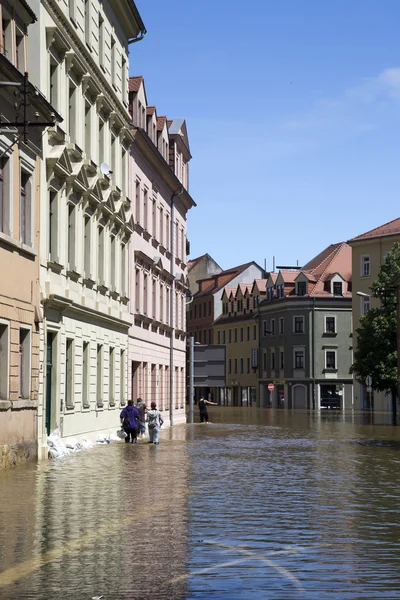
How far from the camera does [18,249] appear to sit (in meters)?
24.7

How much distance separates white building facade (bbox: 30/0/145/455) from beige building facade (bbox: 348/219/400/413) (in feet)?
189

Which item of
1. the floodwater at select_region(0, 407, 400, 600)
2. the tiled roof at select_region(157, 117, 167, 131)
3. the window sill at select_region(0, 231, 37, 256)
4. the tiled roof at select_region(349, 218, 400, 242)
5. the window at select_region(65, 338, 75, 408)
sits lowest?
the floodwater at select_region(0, 407, 400, 600)

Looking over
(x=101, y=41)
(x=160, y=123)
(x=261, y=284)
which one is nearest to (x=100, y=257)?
(x=101, y=41)

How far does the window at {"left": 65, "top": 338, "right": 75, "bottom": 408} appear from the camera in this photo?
31391 mm

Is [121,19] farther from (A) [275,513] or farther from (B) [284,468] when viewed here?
(A) [275,513]

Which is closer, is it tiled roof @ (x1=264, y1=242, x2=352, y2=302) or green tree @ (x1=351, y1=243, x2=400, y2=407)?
green tree @ (x1=351, y1=243, x2=400, y2=407)

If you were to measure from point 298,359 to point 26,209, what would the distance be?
8655 cm

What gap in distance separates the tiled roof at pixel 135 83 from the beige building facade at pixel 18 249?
19.9 meters

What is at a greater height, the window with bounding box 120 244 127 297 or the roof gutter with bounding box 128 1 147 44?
the roof gutter with bounding box 128 1 147 44

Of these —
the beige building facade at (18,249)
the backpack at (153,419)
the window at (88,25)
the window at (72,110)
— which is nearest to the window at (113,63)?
the window at (88,25)

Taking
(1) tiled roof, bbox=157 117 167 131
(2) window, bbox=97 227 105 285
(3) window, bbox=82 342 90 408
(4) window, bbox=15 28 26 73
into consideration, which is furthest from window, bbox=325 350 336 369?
(4) window, bbox=15 28 26 73

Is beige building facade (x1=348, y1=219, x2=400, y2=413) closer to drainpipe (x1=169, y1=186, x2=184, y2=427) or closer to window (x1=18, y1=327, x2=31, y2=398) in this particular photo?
drainpipe (x1=169, y1=186, x2=184, y2=427)

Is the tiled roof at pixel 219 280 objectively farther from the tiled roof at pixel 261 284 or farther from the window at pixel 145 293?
the window at pixel 145 293

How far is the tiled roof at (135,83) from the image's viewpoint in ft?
154
